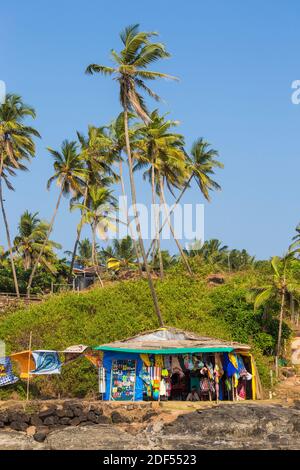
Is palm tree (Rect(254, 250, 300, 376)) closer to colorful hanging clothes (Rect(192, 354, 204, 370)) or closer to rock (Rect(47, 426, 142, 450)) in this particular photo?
colorful hanging clothes (Rect(192, 354, 204, 370))

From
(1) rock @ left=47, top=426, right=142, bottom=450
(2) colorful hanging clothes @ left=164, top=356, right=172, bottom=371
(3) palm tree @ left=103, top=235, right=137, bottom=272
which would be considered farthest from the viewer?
(3) palm tree @ left=103, top=235, right=137, bottom=272

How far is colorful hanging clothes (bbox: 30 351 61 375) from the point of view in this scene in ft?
71.8

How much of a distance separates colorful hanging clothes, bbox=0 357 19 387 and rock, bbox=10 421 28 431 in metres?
3.84

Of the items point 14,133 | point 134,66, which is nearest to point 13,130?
point 14,133

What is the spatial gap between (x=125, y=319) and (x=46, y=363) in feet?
19.9

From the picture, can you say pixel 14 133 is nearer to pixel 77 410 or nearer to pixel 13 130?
pixel 13 130

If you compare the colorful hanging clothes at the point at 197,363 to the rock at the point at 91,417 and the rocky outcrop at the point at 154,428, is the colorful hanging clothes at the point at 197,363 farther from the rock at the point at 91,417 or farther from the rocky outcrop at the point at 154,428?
the rock at the point at 91,417

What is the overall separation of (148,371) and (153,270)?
2902cm

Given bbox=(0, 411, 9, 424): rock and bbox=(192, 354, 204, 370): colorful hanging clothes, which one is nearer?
bbox=(0, 411, 9, 424): rock

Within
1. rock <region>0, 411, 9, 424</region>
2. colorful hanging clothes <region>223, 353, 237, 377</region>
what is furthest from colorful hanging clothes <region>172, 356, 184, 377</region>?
rock <region>0, 411, 9, 424</region>

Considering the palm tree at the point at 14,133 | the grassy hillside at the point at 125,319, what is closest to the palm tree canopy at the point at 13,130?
the palm tree at the point at 14,133

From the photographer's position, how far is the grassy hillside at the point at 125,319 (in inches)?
1031

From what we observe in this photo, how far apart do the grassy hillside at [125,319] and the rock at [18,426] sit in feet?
16.5
